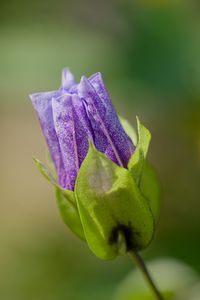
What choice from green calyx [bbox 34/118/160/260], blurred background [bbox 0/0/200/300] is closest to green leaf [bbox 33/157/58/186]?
green calyx [bbox 34/118/160/260]

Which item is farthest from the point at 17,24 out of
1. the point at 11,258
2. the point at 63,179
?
the point at 63,179

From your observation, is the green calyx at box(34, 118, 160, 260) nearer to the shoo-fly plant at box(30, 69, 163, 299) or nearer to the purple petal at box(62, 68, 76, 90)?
the shoo-fly plant at box(30, 69, 163, 299)

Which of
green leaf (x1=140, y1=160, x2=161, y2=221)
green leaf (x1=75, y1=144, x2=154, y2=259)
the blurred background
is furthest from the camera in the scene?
the blurred background

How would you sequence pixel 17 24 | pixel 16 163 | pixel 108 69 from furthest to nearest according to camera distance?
1. pixel 16 163
2. pixel 17 24
3. pixel 108 69

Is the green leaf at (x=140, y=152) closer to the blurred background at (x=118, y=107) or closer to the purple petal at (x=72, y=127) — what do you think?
the purple petal at (x=72, y=127)

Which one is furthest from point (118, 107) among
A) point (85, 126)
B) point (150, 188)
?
point (85, 126)

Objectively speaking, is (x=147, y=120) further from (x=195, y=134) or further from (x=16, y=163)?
(x=16, y=163)
